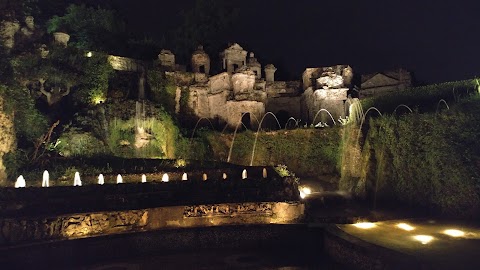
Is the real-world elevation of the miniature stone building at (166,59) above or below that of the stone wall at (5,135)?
above

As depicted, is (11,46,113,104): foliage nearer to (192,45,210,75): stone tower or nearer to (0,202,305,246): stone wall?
(192,45,210,75): stone tower

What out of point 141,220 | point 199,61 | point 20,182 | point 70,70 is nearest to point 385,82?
point 199,61

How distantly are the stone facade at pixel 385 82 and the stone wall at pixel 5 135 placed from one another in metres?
26.9

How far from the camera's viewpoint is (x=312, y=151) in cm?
2672

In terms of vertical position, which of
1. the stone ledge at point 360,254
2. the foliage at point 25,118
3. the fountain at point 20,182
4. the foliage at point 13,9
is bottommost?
the stone ledge at point 360,254

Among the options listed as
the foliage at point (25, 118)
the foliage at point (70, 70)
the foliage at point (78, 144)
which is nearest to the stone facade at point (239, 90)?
the foliage at point (70, 70)

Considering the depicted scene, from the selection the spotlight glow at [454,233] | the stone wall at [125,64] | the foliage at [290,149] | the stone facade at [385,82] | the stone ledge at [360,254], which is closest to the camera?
the stone ledge at [360,254]

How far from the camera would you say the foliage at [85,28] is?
116 feet

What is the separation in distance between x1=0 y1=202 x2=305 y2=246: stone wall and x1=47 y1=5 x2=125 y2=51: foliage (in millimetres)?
28358

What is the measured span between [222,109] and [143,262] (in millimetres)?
23774

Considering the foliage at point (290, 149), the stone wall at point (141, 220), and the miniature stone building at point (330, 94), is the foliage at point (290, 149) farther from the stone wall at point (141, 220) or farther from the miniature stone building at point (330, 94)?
the stone wall at point (141, 220)

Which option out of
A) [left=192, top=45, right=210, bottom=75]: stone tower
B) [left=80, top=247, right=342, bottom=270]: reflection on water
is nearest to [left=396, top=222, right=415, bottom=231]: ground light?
[left=80, top=247, right=342, bottom=270]: reflection on water

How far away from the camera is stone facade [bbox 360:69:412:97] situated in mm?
31061

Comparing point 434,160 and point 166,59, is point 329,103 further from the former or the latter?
point 434,160
